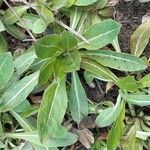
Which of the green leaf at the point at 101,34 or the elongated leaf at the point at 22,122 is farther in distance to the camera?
the elongated leaf at the point at 22,122

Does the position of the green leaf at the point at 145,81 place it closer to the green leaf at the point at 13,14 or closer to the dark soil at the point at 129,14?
the dark soil at the point at 129,14

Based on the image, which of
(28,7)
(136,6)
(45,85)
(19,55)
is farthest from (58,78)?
(136,6)

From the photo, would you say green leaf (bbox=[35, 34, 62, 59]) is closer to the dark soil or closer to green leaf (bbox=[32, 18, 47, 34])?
green leaf (bbox=[32, 18, 47, 34])

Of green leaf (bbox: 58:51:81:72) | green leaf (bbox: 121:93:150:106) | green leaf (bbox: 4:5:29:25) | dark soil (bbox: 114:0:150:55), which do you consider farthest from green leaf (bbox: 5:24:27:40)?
green leaf (bbox: 121:93:150:106)

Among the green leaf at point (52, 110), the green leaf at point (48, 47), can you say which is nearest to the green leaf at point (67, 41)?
the green leaf at point (48, 47)

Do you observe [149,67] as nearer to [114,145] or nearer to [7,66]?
[114,145]

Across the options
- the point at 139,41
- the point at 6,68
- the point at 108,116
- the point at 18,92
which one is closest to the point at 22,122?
the point at 18,92
